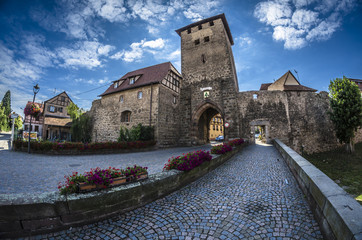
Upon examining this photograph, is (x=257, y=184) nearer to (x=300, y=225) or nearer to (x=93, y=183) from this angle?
(x=300, y=225)

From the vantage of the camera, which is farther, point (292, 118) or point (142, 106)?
point (292, 118)

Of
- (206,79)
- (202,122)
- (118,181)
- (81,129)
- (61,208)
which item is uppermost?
(206,79)

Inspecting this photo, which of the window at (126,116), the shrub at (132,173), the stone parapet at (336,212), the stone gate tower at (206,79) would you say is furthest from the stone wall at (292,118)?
A: the shrub at (132,173)

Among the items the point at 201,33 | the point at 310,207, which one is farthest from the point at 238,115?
the point at 310,207

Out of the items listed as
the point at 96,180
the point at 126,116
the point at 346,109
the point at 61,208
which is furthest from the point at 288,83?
the point at 61,208

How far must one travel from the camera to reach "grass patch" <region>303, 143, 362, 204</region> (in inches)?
366

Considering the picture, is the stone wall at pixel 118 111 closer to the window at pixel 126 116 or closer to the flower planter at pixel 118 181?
the window at pixel 126 116

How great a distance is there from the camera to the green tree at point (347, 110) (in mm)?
14703

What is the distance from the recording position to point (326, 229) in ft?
6.22

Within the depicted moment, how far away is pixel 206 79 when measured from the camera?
719 inches

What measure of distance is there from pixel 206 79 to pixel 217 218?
17149 millimetres

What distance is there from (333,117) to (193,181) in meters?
19.1

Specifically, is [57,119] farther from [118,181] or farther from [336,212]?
[336,212]

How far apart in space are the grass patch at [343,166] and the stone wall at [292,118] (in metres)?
1.09
